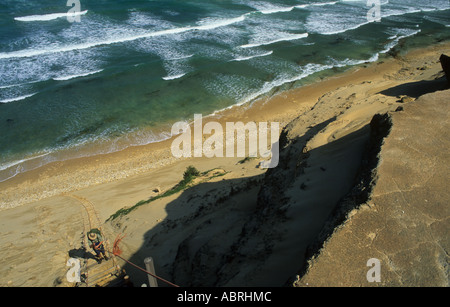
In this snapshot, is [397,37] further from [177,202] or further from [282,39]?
[177,202]

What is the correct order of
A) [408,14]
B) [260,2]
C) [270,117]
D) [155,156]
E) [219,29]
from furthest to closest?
[260,2]
[408,14]
[219,29]
[270,117]
[155,156]

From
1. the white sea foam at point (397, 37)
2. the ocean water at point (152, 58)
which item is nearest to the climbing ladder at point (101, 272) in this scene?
the ocean water at point (152, 58)

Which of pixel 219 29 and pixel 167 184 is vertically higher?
pixel 219 29

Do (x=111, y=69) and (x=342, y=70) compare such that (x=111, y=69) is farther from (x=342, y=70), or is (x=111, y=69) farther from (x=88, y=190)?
(x=342, y=70)

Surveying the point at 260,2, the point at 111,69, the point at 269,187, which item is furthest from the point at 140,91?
the point at 260,2

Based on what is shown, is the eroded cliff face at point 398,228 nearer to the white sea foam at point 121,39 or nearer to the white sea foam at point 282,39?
the white sea foam at point 282,39

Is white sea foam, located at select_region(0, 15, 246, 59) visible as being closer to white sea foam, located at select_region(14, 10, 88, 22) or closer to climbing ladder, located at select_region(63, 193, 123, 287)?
white sea foam, located at select_region(14, 10, 88, 22)
